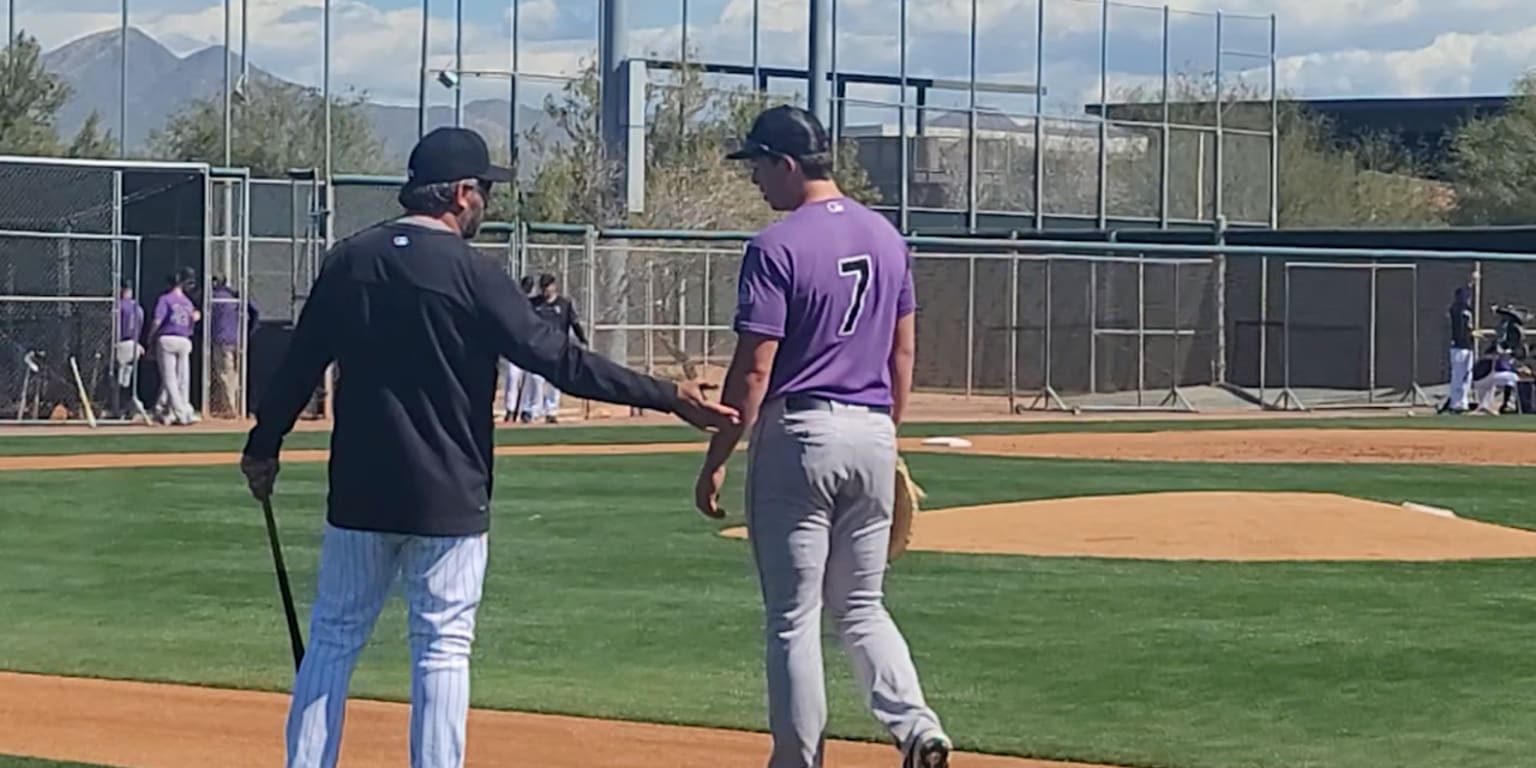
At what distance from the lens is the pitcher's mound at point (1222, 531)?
14.3m

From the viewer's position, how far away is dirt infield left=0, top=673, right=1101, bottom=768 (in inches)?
304

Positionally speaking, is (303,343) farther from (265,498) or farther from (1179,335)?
(1179,335)

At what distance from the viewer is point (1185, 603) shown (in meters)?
11.9

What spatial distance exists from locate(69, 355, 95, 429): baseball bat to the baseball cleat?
21905 millimetres

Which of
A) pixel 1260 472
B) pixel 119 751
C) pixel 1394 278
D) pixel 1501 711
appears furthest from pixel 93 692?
pixel 1394 278

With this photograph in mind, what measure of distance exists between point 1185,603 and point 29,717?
226 inches

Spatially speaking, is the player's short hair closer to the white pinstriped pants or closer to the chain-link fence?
the white pinstriped pants

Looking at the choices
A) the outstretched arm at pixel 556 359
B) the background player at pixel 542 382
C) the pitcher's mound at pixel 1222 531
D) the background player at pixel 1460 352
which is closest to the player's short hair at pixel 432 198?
the outstretched arm at pixel 556 359

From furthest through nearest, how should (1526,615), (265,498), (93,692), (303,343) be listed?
(1526,615), (93,692), (265,498), (303,343)

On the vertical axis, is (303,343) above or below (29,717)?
above

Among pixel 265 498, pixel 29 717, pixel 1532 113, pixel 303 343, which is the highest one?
pixel 1532 113

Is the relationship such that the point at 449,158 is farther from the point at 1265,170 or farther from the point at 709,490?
the point at 1265,170

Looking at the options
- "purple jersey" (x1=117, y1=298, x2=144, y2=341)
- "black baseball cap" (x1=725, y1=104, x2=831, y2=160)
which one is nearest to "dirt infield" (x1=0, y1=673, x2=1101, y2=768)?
"black baseball cap" (x1=725, y1=104, x2=831, y2=160)

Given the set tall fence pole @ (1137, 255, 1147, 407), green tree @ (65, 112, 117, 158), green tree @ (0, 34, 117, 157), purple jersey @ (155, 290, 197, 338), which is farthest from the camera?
green tree @ (65, 112, 117, 158)
